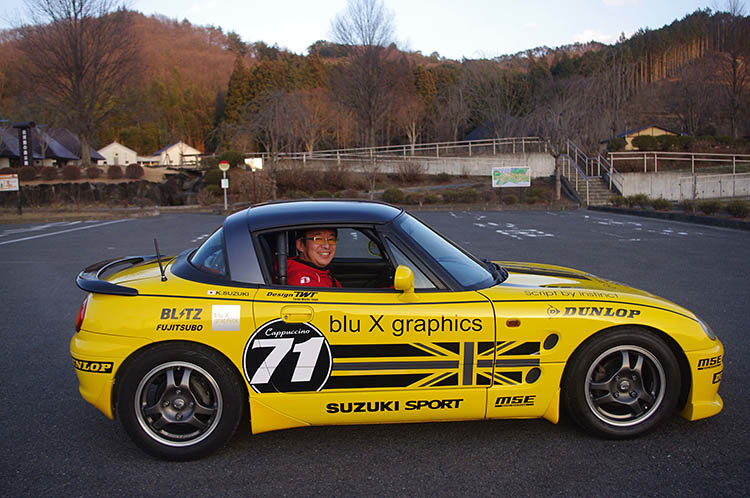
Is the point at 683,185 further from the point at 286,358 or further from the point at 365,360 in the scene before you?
the point at 286,358

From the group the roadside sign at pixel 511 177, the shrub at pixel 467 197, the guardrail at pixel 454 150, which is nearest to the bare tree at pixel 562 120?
the roadside sign at pixel 511 177

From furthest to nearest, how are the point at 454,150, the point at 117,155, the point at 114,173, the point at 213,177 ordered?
the point at 117,155
the point at 454,150
the point at 114,173
the point at 213,177

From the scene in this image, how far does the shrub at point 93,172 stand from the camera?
44.3 meters

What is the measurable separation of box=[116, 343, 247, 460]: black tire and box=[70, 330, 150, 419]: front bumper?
0.22 feet

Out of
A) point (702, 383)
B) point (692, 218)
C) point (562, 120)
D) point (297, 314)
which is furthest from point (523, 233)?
point (562, 120)

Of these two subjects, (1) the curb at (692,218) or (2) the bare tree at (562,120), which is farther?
(2) the bare tree at (562,120)

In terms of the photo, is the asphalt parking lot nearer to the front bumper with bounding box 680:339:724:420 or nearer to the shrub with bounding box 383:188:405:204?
the front bumper with bounding box 680:339:724:420

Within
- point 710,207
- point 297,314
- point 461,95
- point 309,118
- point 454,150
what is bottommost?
point 710,207

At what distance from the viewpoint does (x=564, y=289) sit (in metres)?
3.45

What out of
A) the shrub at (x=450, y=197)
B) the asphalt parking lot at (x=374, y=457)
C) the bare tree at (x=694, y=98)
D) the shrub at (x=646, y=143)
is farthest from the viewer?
the bare tree at (x=694, y=98)

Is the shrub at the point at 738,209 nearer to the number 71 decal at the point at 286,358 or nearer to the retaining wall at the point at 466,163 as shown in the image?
the number 71 decal at the point at 286,358

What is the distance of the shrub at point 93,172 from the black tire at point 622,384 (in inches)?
1882

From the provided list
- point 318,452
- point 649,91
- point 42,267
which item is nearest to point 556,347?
point 318,452

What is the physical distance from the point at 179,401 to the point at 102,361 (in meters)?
0.47
